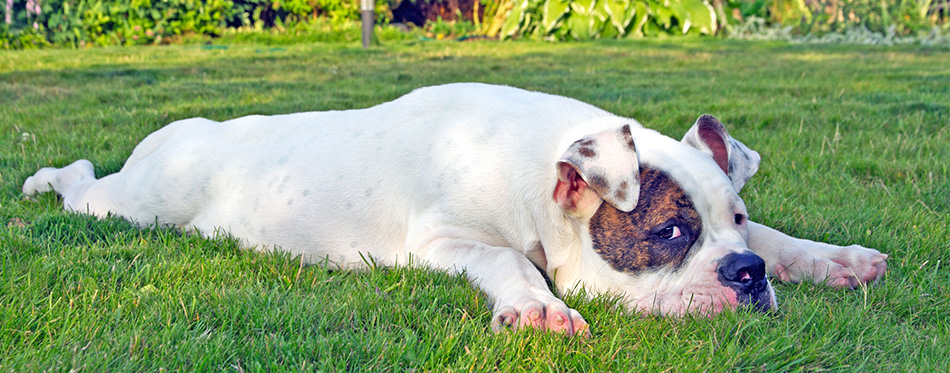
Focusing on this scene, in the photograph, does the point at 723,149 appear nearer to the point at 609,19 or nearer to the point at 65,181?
the point at 65,181

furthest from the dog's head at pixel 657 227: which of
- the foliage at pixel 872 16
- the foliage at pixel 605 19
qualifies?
the foliage at pixel 872 16

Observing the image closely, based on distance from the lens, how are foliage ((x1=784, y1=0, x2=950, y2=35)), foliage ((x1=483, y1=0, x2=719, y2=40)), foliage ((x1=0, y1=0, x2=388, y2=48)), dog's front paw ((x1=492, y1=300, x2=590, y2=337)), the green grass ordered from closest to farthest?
the green grass → dog's front paw ((x1=492, y1=300, x2=590, y2=337)) → foliage ((x1=0, y1=0, x2=388, y2=48)) → foliage ((x1=483, y1=0, x2=719, y2=40)) → foliage ((x1=784, y1=0, x2=950, y2=35))

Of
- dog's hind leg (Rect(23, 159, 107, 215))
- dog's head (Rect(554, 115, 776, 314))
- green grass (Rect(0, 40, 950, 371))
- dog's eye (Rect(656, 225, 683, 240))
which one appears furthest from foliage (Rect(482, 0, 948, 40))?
dog's eye (Rect(656, 225, 683, 240))

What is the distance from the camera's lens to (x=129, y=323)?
2227 millimetres

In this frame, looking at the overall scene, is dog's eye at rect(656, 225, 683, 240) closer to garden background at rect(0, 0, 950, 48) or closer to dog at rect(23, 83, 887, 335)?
dog at rect(23, 83, 887, 335)

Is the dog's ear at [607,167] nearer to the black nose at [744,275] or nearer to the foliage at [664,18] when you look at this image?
the black nose at [744,275]

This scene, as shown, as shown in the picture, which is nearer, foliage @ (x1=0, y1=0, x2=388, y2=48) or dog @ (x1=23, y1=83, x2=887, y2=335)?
dog @ (x1=23, y1=83, x2=887, y2=335)

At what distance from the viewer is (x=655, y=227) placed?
2.46 metres

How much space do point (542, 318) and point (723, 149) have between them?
3.69 feet

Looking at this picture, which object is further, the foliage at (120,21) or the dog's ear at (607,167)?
the foliage at (120,21)

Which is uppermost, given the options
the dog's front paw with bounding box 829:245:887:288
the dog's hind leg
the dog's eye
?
the dog's eye

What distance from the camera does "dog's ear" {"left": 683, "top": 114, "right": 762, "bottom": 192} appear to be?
2871 millimetres

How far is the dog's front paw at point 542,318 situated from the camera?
2297mm

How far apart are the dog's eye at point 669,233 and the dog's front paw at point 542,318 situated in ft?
1.30
